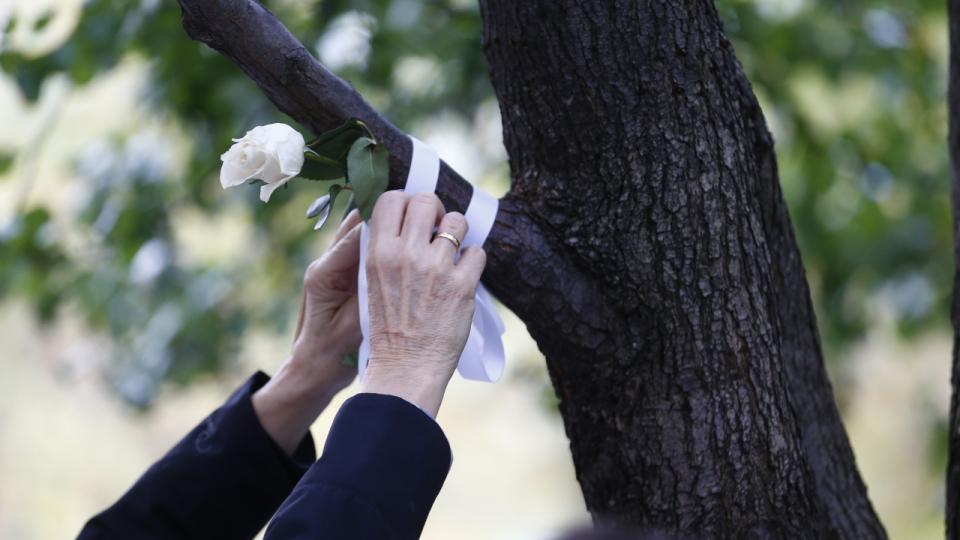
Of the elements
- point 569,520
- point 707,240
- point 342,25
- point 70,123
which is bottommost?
point 569,520

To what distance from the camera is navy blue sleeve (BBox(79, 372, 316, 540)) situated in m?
1.45

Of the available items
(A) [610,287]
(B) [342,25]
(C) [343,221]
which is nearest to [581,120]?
(A) [610,287]

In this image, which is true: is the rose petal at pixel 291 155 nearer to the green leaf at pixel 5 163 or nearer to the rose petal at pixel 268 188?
the rose petal at pixel 268 188

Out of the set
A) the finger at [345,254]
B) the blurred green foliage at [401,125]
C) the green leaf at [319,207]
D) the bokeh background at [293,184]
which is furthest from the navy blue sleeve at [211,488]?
the blurred green foliage at [401,125]

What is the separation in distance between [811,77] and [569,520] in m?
2.65

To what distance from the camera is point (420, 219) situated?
108 cm

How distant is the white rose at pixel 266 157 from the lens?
40.6 inches

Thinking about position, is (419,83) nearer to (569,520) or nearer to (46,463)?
(569,520)

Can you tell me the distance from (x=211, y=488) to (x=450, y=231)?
24.1 inches

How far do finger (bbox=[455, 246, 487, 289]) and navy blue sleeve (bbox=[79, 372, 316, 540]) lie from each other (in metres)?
0.51

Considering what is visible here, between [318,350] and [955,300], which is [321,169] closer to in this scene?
[318,350]

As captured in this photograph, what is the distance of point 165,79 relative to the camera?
251 cm

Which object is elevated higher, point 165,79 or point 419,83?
point 419,83

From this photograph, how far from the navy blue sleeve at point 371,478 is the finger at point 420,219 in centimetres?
17
